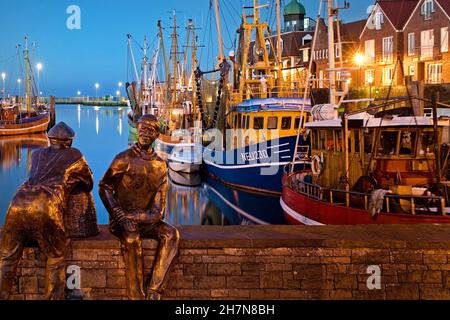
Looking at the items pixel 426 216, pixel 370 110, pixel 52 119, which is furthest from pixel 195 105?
pixel 52 119

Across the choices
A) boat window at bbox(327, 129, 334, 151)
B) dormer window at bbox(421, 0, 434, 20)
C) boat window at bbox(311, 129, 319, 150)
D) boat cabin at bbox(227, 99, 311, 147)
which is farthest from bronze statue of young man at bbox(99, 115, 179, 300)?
dormer window at bbox(421, 0, 434, 20)

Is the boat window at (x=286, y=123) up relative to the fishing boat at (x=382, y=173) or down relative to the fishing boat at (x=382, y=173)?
up

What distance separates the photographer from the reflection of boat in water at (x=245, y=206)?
2039 cm

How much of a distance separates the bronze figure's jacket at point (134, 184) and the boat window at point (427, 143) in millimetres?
9212

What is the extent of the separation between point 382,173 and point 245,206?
382 inches

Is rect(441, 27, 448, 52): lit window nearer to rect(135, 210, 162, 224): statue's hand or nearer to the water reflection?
the water reflection

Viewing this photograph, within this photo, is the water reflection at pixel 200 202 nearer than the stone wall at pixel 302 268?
No

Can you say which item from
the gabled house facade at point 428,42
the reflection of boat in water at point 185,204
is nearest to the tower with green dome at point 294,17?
the gabled house facade at point 428,42

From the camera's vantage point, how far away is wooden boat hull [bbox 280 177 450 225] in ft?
37.0

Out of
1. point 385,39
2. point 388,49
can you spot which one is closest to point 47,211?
point 388,49

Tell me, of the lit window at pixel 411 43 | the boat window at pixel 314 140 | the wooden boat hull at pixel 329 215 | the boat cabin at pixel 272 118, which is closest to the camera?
the wooden boat hull at pixel 329 215

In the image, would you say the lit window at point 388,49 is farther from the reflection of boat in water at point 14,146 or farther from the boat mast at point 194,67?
the reflection of boat in water at point 14,146

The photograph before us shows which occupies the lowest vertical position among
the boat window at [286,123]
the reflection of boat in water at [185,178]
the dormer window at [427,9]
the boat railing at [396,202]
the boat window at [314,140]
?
the reflection of boat in water at [185,178]
